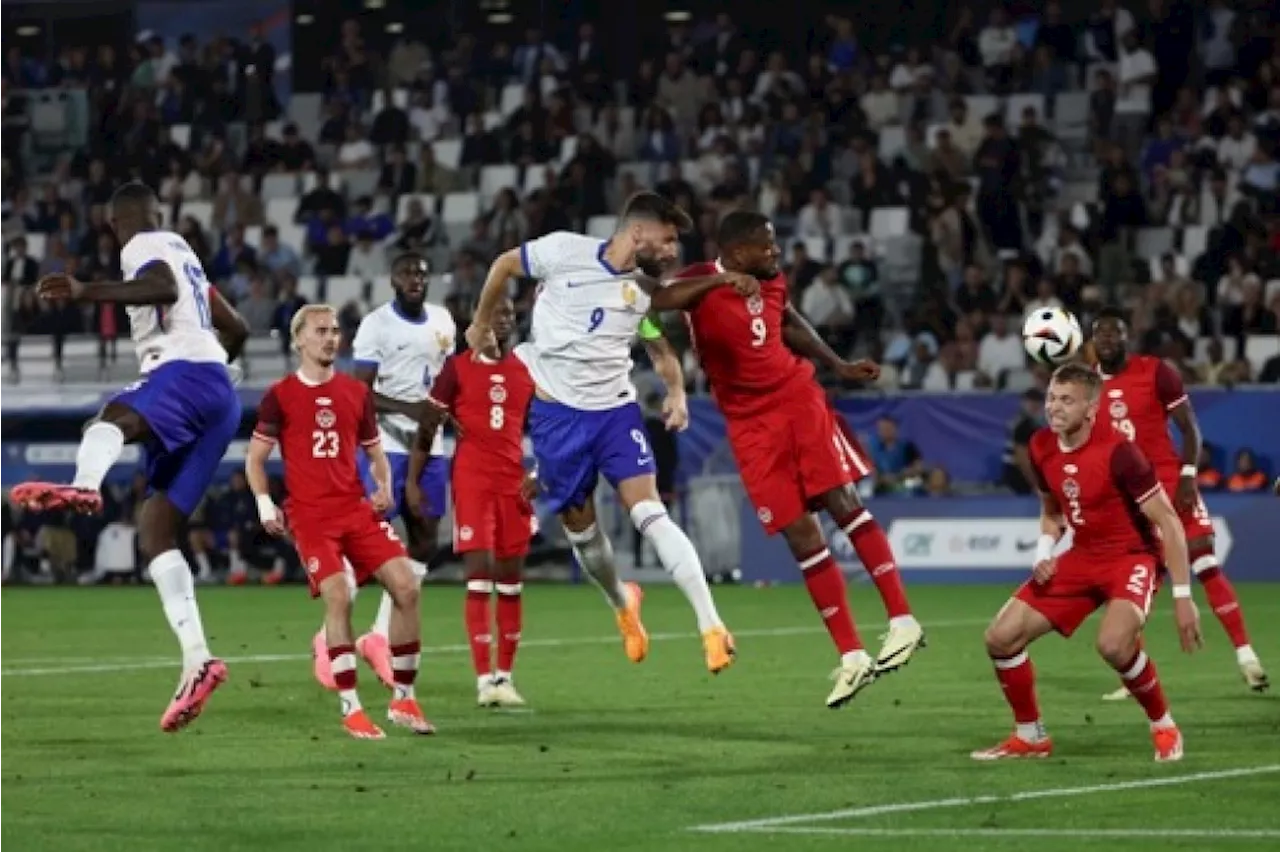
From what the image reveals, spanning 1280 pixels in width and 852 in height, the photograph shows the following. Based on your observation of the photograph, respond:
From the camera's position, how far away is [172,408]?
45.0ft

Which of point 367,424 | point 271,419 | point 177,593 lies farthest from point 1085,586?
point 271,419

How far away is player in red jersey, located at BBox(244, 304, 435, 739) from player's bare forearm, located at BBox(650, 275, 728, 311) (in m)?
1.75

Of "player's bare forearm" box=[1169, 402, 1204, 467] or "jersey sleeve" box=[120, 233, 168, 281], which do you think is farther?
"player's bare forearm" box=[1169, 402, 1204, 467]

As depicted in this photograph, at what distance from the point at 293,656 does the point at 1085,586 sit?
895 centimetres

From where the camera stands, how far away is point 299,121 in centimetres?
4206

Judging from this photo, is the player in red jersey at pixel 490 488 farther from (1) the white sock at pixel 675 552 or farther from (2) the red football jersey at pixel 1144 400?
(2) the red football jersey at pixel 1144 400

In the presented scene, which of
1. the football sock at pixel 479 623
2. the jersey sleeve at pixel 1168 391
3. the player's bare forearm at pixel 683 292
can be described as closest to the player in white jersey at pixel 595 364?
the player's bare forearm at pixel 683 292

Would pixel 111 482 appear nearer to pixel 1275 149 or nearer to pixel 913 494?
pixel 913 494

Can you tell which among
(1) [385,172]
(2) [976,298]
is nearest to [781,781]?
(2) [976,298]

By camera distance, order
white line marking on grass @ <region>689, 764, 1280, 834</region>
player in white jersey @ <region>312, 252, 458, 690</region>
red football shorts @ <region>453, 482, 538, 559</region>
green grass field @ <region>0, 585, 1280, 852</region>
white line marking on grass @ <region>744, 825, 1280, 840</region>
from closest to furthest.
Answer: white line marking on grass @ <region>744, 825, 1280, 840</region>, green grass field @ <region>0, 585, 1280, 852</region>, white line marking on grass @ <region>689, 764, 1280, 834</region>, red football shorts @ <region>453, 482, 538, 559</region>, player in white jersey @ <region>312, 252, 458, 690</region>

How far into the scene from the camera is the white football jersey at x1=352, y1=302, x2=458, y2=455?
60.2ft

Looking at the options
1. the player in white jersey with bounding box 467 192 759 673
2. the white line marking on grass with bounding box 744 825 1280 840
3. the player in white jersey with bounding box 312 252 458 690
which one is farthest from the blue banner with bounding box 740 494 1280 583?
the white line marking on grass with bounding box 744 825 1280 840

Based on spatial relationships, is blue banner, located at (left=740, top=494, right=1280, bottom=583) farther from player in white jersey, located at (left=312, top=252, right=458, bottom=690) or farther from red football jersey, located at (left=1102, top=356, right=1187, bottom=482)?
red football jersey, located at (left=1102, top=356, right=1187, bottom=482)

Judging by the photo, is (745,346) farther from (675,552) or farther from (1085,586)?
(1085,586)
